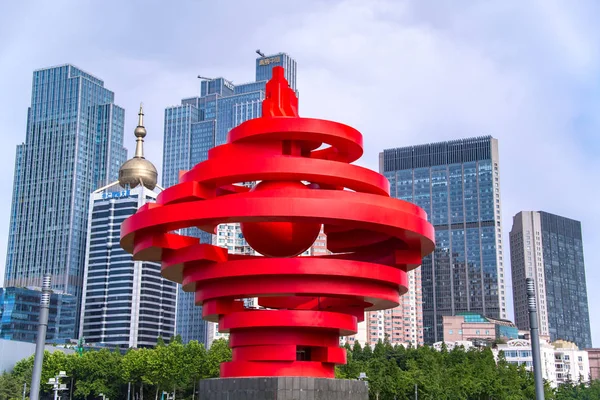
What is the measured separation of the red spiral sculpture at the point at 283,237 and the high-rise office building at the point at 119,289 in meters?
143

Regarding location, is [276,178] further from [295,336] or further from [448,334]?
[448,334]

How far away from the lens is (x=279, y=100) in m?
45.0

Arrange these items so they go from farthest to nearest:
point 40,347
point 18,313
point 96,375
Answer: point 18,313
point 96,375
point 40,347

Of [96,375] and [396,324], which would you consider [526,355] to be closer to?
[396,324]

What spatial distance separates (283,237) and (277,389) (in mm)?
7681

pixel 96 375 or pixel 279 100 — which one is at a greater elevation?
pixel 279 100

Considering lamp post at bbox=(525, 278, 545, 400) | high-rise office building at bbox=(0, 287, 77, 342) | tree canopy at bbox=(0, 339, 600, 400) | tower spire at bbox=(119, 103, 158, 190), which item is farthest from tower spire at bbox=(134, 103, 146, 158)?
lamp post at bbox=(525, 278, 545, 400)

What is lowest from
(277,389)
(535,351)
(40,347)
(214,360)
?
(277,389)

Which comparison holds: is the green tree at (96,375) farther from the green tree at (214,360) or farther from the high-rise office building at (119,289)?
the high-rise office building at (119,289)

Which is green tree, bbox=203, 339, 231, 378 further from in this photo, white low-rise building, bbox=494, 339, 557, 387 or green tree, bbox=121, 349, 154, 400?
white low-rise building, bbox=494, 339, 557, 387

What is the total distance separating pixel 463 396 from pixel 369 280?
5596 centimetres

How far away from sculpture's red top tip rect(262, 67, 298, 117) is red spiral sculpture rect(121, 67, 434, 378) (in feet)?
0.27

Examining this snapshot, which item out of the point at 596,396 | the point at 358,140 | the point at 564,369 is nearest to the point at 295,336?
the point at 358,140

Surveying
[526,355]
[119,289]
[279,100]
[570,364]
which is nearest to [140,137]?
[119,289]
